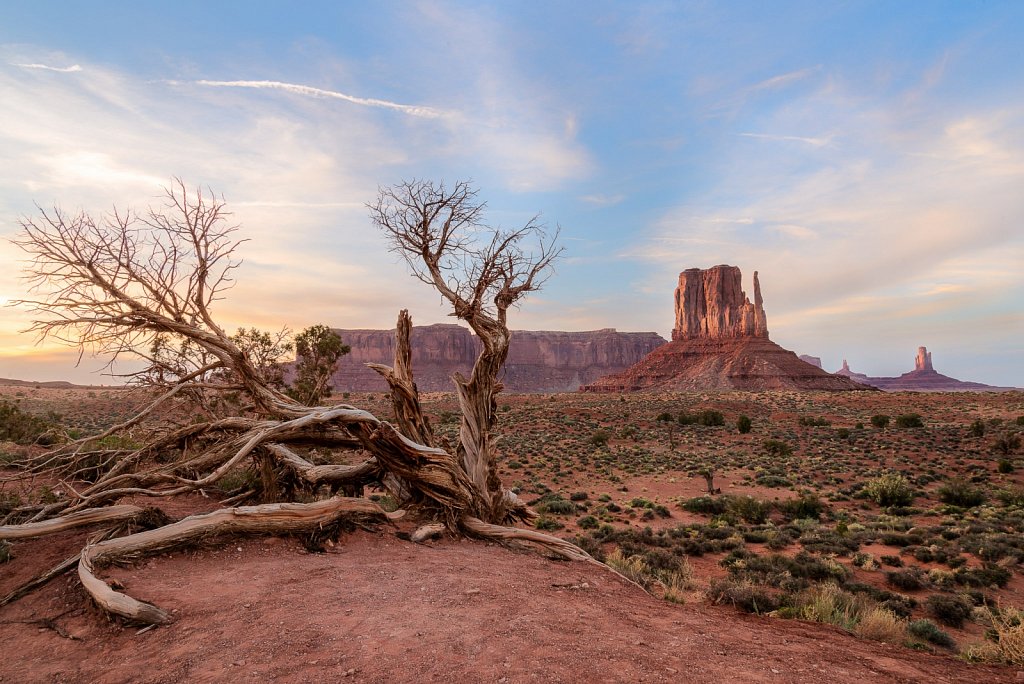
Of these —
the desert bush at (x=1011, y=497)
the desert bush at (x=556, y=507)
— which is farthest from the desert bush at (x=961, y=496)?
the desert bush at (x=556, y=507)

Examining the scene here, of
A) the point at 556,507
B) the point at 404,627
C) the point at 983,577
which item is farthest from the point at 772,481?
the point at 404,627

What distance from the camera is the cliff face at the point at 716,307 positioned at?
103 metres

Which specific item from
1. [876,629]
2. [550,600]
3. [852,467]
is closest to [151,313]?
[550,600]

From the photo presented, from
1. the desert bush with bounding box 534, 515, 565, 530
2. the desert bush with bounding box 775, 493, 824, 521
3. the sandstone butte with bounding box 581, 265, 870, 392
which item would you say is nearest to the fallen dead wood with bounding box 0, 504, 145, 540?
the desert bush with bounding box 534, 515, 565, 530

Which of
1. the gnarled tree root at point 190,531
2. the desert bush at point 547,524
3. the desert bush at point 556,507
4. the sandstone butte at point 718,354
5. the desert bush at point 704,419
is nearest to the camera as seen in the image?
the gnarled tree root at point 190,531

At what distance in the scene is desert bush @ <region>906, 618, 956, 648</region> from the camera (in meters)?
6.01

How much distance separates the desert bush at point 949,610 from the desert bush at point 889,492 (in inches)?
440

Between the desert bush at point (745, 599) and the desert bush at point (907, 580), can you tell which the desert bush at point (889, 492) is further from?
the desert bush at point (745, 599)

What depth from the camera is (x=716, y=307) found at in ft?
361

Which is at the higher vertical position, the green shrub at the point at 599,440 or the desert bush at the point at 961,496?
the desert bush at the point at 961,496

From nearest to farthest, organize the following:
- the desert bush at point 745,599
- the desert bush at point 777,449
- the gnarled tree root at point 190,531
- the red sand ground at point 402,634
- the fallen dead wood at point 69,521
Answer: the red sand ground at point 402,634
the gnarled tree root at point 190,531
the desert bush at point 745,599
the fallen dead wood at point 69,521
the desert bush at point 777,449

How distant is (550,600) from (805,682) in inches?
102

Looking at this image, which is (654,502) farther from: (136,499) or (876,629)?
(136,499)

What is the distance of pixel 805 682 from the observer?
3.80 metres
